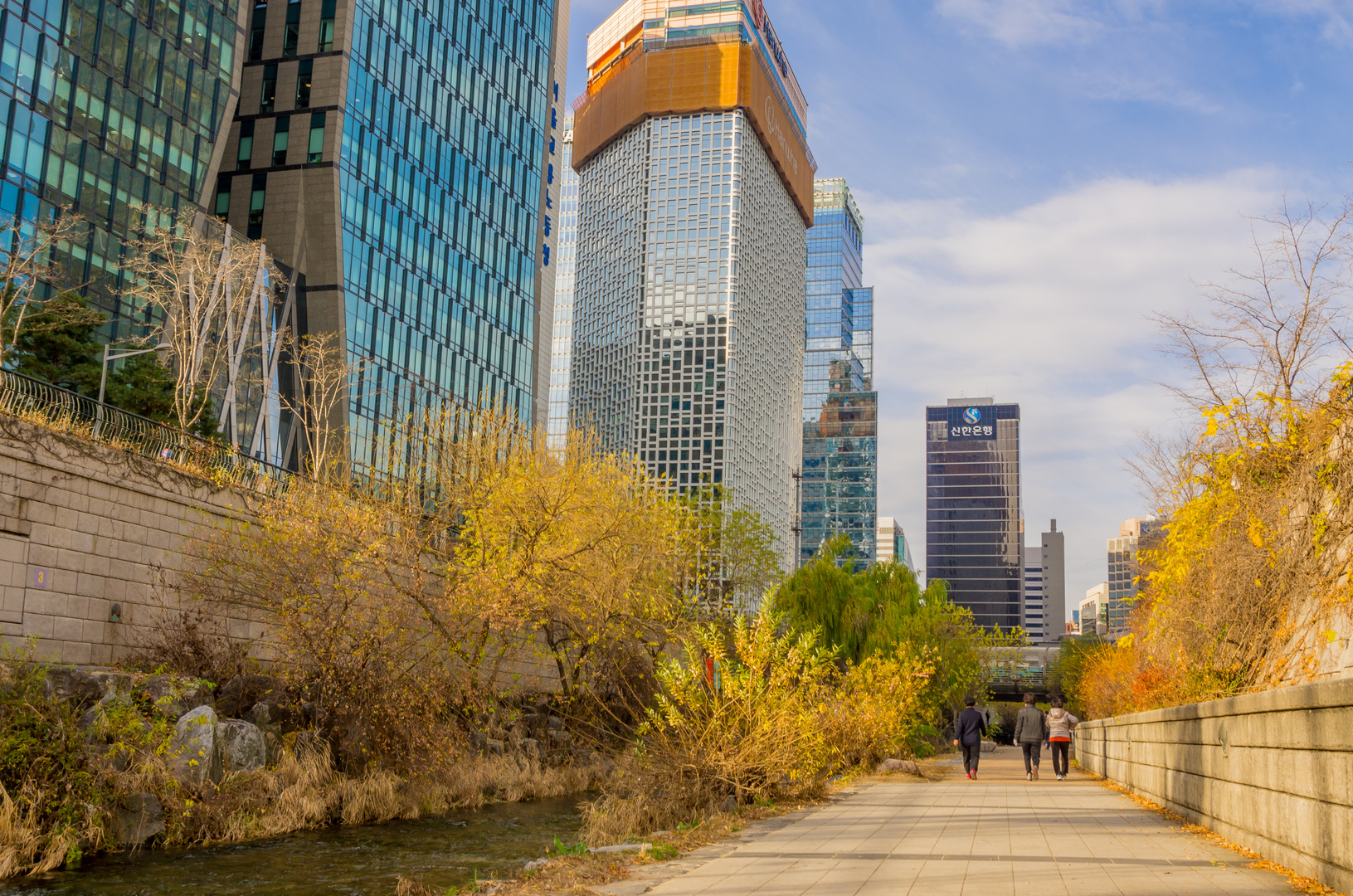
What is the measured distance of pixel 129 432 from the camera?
67.7 feet

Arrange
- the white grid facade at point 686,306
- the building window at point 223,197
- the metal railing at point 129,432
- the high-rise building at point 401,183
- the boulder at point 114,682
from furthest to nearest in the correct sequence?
the white grid facade at point 686,306
the building window at point 223,197
the high-rise building at point 401,183
the metal railing at point 129,432
the boulder at point 114,682

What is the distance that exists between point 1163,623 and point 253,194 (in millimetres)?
56871

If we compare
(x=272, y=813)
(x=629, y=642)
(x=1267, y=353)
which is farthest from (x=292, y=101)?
(x=1267, y=353)

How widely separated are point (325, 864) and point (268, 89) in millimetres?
59182

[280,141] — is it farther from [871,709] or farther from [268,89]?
[871,709]

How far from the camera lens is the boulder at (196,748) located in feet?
46.5

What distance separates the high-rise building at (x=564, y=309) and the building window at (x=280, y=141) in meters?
94.1

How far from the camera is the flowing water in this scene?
432 inches

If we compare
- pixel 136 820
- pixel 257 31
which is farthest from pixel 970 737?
pixel 257 31

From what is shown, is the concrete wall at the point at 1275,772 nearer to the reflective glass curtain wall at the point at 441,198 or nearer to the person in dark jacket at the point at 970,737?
the person in dark jacket at the point at 970,737

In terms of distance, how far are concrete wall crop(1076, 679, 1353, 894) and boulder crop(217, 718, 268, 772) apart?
12650 millimetres

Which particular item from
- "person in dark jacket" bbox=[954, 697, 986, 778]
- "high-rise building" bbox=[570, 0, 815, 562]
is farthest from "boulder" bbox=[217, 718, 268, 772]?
"high-rise building" bbox=[570, 0, 815, 562]

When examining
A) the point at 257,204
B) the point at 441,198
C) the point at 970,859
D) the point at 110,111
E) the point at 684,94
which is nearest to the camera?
the point at 970,859

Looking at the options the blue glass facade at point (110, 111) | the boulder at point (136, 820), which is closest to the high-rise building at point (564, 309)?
the blue glass facade at point (110, 111)
